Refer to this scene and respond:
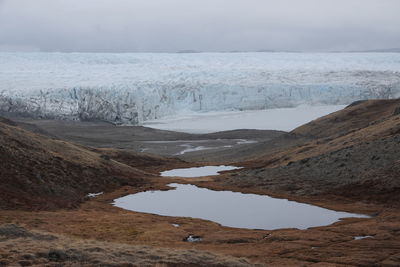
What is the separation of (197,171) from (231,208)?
21.7 m

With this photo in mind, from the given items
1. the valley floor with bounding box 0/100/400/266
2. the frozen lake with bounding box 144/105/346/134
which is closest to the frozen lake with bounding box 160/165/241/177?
the valley floor with bounding box 0/100/400/266

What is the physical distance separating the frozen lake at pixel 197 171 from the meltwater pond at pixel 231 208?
11915 millimetres

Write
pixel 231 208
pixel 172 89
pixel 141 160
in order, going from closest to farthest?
pixel 231 208
pixel 141 160
pixel 172 89

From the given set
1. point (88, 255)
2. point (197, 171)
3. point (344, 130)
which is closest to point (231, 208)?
point (88, 255)

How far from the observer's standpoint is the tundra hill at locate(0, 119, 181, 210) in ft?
96.9

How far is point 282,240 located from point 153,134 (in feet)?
265

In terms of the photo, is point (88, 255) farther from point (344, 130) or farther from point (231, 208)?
point (344, 130)

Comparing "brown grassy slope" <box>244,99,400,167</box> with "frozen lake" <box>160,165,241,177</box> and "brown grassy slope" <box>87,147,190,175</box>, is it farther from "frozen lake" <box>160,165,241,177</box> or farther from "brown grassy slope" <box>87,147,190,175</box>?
"brown grassy slope" <box>87,147,190,175</box>

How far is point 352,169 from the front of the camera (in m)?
35.7

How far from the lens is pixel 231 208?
3012cm

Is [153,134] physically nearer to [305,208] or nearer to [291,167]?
[291,167]

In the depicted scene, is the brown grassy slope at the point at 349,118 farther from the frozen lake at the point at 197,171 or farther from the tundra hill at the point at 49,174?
the tundra hill at the point at 49,174

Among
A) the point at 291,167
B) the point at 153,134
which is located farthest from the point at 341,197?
the point at 153,134

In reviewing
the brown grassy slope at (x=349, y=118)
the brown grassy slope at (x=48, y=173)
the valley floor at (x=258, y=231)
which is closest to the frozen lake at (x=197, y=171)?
the valley floor at (x=258, y=231)
